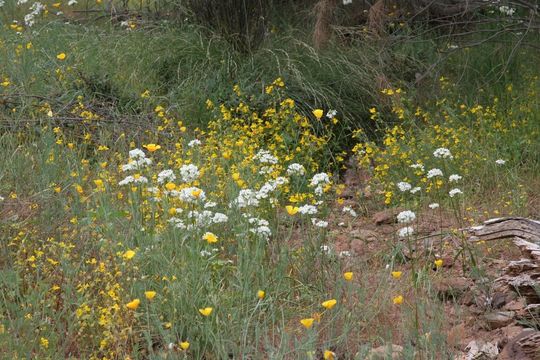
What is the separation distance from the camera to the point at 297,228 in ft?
18.3

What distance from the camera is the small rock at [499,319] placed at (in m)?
4.12

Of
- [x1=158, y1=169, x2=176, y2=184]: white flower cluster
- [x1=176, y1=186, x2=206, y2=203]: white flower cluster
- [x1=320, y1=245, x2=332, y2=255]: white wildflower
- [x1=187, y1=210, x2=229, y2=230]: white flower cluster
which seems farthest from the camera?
[x1=158, y1=169, x2=176, y2=184]: white flower cluster

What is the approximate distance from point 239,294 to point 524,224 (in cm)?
155

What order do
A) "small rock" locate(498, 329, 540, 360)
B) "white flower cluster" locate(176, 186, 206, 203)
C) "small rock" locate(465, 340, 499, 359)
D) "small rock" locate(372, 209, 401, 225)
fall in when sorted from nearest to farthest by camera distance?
"small rock" locate(498, 329, 540, 360), "small rock" locate(465, 340, 499, 359), "white flower cluster" locate(176, 186, 206, 203), "small rock" locate(372, 209, 401, 225)

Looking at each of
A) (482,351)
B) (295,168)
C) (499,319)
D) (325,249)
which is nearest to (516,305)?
(499,319)

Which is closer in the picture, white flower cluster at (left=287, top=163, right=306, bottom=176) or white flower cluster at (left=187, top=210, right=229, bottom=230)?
white flower cluster at (left=187, top=210, right=229, bottom=230)

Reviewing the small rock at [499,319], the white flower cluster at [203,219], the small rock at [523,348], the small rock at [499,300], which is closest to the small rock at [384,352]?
the small rock at [523,348]

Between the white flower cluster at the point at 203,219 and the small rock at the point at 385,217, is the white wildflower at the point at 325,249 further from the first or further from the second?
the small rock at the point at 385,217

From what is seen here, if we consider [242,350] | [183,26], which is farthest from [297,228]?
[183,26]

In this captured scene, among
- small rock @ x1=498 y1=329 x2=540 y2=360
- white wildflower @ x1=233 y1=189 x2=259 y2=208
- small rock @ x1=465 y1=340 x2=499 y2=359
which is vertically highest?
white wildflower @ x1=233 y1=189 x2=259 y2=208

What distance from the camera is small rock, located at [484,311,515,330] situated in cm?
412

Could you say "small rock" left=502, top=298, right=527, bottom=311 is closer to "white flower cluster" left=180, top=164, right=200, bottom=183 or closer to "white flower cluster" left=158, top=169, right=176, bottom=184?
"white flower cluster" left=180, top=164, right=200, bottom=183

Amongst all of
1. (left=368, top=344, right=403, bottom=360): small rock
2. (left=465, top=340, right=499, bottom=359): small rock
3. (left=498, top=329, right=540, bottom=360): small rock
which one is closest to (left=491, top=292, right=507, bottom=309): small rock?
(left=465, top=340, right=499, bottom=359): small rock

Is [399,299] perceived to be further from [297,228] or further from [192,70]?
[192,70]
